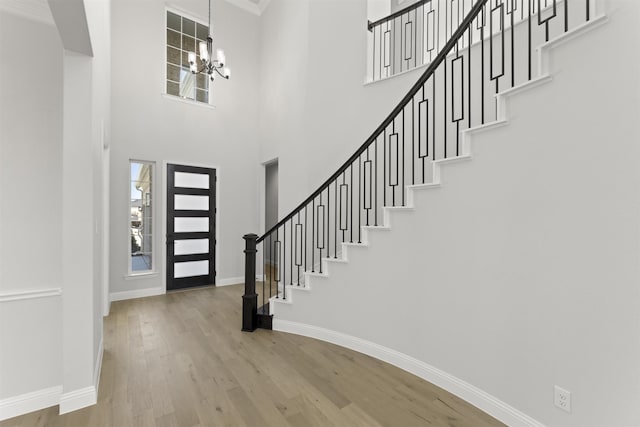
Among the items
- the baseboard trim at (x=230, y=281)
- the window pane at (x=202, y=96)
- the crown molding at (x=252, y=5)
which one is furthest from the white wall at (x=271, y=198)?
the crown molding at (x=252, y=5)

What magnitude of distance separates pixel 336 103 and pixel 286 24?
2.07 meters

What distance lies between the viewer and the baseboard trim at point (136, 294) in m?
4.52

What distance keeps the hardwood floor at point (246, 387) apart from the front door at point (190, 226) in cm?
186

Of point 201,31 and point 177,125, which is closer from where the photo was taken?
point 177,125

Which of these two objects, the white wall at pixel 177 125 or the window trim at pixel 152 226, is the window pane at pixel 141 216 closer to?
the window trim at pixel 152 226

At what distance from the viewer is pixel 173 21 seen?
521 cm

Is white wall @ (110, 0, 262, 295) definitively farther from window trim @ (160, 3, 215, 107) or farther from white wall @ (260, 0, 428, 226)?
white wall @ (260, 0, 428, 226)

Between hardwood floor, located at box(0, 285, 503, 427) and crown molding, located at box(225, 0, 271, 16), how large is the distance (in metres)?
5.97

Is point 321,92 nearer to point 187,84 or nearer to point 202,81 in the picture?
point 202,81

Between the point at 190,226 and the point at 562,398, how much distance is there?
5272mm

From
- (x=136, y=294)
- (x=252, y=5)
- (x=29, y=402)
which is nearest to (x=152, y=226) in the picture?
(x=136, y=294)

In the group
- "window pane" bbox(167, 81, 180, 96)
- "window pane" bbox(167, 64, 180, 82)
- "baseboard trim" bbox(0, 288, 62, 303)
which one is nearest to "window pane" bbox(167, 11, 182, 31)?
"window pane" bbox(167, 64, 180, 82)

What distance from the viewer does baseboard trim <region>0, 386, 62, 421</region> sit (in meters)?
1.96

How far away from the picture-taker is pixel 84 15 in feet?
5.47
